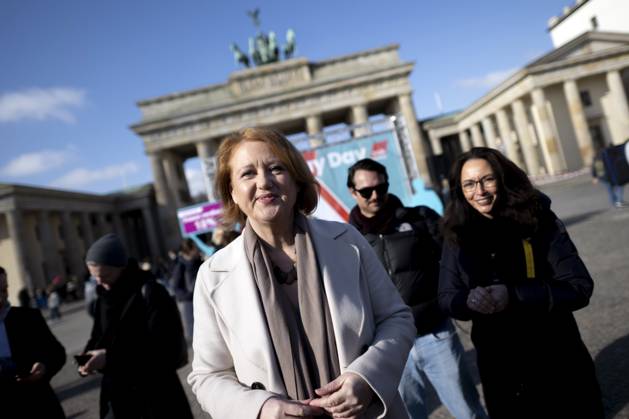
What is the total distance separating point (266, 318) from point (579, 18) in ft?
191

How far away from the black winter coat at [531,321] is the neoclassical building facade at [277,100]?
33.3 m

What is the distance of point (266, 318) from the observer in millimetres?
1543

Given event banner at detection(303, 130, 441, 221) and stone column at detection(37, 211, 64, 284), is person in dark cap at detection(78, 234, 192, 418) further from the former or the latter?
stone column at detection(37, 211, 64, 284)

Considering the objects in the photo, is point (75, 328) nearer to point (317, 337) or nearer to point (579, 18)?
point (317, 337)

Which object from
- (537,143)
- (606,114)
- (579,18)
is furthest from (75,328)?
(579,18)

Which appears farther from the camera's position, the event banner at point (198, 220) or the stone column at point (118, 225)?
the stone column at point (118, 225)

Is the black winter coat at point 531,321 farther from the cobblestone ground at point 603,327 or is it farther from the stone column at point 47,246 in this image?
the stone column at point 47,246

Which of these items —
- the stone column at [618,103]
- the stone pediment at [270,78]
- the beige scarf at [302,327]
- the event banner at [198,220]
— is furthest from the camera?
the stone pediment at [270,78]

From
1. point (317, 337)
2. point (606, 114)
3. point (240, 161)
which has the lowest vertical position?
point (317, 337)

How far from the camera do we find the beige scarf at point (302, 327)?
1486mm

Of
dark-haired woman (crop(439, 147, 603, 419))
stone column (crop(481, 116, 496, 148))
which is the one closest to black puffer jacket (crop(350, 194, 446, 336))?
dark-haired woman (crop(439, 147, 603, 419))

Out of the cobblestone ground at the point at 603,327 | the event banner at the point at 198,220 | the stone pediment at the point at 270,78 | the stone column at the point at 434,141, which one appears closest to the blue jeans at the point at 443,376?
the cobblestone ground at the point at 603,327

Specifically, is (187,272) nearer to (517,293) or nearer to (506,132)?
(517,293)

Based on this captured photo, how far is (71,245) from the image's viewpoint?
3656 centimetres
